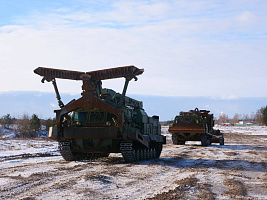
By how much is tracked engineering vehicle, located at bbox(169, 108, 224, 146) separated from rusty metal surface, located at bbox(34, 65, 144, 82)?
15217 mm

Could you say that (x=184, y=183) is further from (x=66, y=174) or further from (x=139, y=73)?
(x=139, y=73)

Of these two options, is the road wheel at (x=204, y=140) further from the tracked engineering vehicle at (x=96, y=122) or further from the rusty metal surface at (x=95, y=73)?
the rusty metal surface at (x=95, y=73)

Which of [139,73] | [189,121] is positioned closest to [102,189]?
[139,73]

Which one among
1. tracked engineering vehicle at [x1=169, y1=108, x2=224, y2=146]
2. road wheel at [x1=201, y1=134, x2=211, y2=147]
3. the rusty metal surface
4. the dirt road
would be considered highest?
the rusty metal surface

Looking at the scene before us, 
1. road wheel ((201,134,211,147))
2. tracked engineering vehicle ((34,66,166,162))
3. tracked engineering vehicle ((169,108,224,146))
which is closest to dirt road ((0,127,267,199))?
tracked engineering vehicle ((34,66,166,162))

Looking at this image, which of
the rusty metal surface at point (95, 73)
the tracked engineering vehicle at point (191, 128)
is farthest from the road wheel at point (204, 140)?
the rusty metal surface at point (95, 73)

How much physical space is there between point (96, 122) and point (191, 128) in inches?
580

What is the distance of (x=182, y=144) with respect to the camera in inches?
1228

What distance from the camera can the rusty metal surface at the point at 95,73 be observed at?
14320 millimetres

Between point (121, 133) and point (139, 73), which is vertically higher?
point (139, 73)

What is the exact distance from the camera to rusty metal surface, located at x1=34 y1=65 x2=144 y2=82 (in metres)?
14.3

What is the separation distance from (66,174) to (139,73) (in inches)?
197

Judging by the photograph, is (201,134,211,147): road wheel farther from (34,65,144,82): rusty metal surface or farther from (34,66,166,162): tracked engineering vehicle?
(34,65,144,82): rusty metal surface

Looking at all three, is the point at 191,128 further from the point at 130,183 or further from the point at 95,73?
the point at 130,183
